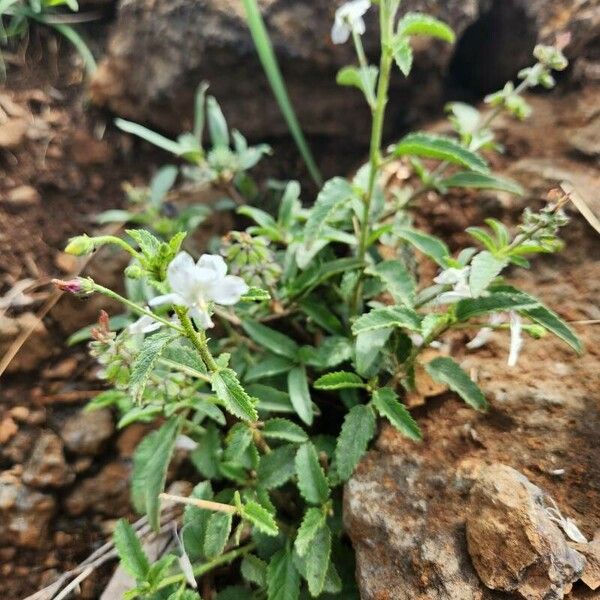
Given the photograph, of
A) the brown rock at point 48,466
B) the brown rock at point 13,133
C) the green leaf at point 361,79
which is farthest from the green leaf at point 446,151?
the brown rock at point 13,133

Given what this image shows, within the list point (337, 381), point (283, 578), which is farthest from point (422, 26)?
point (283, 578)

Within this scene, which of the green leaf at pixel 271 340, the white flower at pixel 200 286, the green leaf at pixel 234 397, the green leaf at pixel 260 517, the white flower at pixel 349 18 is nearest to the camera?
the white flower at pixel 200 286

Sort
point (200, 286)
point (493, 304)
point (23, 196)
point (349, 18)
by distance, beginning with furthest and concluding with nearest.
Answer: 1. point (23, 196)
2. point (349, 18)
3. point (493, 304)
4. point (200, 286)

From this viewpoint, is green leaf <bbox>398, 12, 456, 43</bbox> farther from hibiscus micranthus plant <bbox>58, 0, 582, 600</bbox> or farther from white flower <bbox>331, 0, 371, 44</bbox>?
white flower <bbox>331, 0, 371, 44</bbox>

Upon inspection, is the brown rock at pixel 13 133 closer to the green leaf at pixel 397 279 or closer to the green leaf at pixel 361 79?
the green leaf at pixel 361 79

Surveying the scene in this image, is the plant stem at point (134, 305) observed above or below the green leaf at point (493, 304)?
above

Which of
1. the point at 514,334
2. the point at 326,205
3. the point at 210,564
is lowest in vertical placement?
the point at 210,564

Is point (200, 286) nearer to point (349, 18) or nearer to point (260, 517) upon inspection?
point (260, 517)
